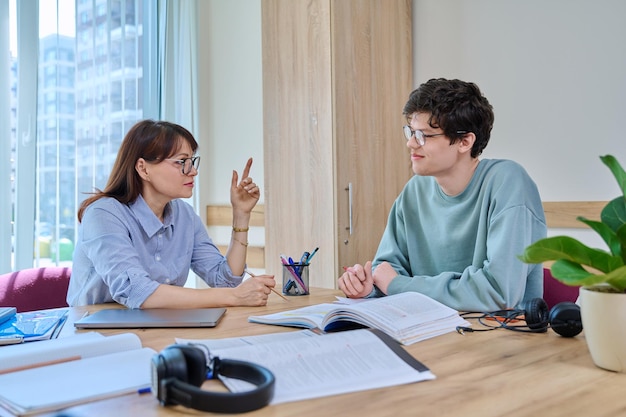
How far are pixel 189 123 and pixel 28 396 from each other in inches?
127

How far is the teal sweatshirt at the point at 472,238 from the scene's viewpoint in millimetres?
1524

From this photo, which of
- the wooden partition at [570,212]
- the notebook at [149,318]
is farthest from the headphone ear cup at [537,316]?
the wooden partition at [570,212]

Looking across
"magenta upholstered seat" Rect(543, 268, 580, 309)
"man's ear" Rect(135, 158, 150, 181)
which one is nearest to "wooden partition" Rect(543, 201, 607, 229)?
"magenta upholstered seat" Rect(543, 268, 580, 309)

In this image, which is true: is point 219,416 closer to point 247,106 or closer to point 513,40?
point 513,40

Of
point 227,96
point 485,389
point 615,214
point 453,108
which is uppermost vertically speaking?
point 227,96

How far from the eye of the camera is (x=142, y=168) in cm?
198

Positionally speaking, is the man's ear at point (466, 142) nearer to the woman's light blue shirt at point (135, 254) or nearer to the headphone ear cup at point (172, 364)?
the woman's light blue shirt at point (135, 254)

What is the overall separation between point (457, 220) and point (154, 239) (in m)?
0.89

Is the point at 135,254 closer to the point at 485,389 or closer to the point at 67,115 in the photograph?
the point at 485,389

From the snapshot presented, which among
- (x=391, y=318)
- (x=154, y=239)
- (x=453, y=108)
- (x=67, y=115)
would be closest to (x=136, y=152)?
(x=154, y=239)

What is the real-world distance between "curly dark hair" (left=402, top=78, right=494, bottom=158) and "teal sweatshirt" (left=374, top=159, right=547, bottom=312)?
0.11 metres

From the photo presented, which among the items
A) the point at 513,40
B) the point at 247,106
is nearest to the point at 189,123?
the point at 247,106

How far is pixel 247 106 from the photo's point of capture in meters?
3.90

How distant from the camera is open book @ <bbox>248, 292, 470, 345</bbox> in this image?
1197mm
